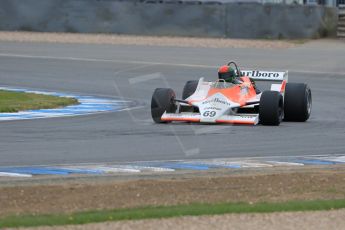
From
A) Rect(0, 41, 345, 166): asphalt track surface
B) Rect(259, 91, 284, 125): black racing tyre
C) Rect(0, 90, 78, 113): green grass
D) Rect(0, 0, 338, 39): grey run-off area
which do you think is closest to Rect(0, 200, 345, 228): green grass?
Rect(0, 41, 345, 166): asphalt track surface

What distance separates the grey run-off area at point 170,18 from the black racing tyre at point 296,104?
19132 mm

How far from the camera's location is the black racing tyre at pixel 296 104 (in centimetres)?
1761

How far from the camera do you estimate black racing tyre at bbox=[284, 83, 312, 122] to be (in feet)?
57.8

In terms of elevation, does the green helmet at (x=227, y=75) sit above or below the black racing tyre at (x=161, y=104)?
above

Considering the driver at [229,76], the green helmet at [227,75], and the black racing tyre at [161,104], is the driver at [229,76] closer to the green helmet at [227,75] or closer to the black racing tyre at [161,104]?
the green helmet at [227,75]

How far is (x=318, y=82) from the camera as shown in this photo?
2652cm

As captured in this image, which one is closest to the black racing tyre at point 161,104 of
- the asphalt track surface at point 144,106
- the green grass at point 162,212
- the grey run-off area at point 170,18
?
the asphalt track surface at point 144,106

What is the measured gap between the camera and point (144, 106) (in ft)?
67.9

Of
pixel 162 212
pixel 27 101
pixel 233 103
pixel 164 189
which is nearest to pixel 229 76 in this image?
pixel 233 103

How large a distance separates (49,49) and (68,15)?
14.4ft

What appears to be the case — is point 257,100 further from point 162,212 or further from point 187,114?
point 162,212

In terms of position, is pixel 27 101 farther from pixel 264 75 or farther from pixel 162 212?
pixel 162 212

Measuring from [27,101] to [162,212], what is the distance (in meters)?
12.1

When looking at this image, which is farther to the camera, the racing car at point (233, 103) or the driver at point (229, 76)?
the driver at point (229, 76)
